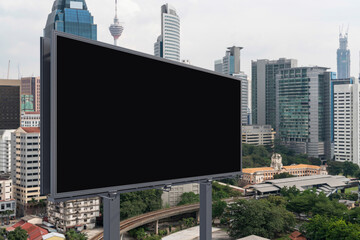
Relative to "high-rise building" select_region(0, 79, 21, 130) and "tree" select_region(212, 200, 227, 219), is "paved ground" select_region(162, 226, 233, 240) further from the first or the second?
"high-rise building" select_region(0, 79, 21, 130)

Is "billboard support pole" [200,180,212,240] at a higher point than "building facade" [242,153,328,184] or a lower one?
higher

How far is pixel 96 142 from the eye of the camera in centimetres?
629

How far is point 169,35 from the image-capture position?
94.8m

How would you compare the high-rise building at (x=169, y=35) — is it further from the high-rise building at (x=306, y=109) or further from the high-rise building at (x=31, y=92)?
the high-rise building at (x=31, y=92)

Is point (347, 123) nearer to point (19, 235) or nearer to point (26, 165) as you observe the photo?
point (26, 165)

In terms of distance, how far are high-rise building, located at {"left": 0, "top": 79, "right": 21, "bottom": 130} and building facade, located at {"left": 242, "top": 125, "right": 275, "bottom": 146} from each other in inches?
1750

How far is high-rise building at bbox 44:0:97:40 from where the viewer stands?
328 ft

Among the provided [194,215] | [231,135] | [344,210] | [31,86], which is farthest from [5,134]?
[31,86]

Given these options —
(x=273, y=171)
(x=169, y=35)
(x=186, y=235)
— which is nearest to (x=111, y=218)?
(x=186, y=235)

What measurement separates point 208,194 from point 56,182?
4.02 meters

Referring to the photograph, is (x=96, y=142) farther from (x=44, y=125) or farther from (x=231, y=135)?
(x=231, y=135)

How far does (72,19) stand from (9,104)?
3820 centimetres

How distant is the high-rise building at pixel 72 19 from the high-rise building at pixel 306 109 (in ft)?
171

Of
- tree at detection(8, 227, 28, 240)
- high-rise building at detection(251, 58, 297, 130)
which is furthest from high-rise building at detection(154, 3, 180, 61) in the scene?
tree at detection(8, 227, 28, 240)
